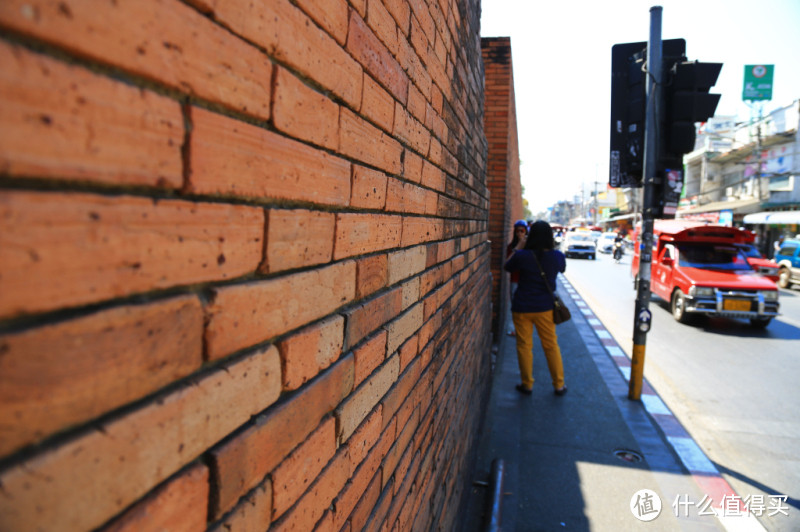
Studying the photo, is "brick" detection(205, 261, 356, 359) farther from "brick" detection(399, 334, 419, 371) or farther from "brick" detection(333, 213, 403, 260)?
"brick" detection(399, 334, 419, 371)

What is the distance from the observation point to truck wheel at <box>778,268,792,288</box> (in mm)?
16411

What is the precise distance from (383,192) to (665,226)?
1241 cm

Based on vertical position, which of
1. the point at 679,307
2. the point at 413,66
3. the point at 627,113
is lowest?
the point at 679,307

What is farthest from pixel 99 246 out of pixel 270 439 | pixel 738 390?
pixel 738 390

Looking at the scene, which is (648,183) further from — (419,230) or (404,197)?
(404,197)

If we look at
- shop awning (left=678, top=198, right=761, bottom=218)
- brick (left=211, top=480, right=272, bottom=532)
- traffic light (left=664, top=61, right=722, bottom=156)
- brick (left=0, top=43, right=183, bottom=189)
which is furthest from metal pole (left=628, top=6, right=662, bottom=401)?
shop awning (left=678, top=198, right=761, bottom=218)

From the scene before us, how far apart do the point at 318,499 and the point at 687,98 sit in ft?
18.7

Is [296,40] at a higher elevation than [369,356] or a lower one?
higher

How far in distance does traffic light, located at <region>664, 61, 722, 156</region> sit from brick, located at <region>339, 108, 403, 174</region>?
4977 mm

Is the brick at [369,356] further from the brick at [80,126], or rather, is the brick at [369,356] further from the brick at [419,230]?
the brick at [80,126]

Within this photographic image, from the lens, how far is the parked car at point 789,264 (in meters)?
16.1

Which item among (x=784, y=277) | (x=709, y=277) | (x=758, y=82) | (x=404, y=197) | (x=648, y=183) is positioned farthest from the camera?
(x=758, y=82)

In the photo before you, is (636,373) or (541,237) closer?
(541,237)

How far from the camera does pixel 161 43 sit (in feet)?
1.70
